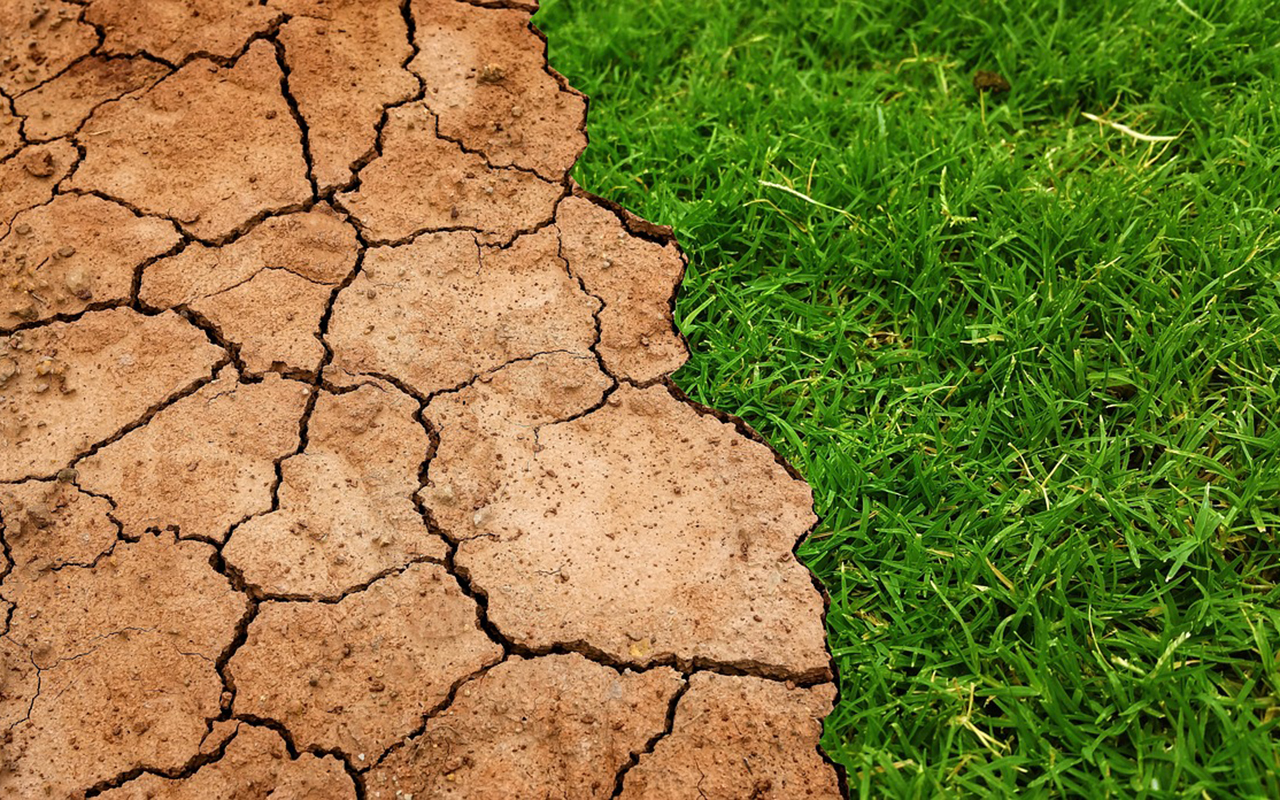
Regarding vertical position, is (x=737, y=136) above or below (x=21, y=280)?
above

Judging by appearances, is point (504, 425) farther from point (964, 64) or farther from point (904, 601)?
point (964, 64)

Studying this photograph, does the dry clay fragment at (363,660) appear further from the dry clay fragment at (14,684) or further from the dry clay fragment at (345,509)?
the dry clay fragment at (14,684)

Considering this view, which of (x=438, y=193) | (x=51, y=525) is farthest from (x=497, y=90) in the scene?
(x=51, y=525)

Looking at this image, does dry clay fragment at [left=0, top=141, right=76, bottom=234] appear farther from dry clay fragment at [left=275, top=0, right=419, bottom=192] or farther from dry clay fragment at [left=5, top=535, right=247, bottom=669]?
dry clay fragment at [left=5, top=535, right=247, bottom=669]

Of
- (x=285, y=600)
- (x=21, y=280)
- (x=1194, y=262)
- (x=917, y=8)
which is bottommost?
(x=285, y=600)

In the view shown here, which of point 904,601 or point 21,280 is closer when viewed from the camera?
point 904,601

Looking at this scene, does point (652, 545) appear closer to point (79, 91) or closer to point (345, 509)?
point (345, 509)

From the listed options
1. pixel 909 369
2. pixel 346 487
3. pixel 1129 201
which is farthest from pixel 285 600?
pixel 1129 201

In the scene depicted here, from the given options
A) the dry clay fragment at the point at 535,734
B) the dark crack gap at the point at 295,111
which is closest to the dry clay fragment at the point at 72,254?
the dark crack gap at the point at 295,111

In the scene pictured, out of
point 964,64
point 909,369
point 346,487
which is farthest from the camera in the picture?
point 964,64
